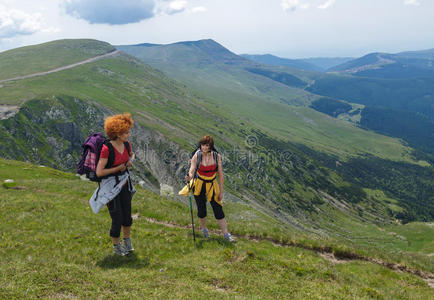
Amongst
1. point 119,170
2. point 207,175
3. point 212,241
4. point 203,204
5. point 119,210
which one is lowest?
point 212,241

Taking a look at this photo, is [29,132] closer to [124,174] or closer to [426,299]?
[124,174]

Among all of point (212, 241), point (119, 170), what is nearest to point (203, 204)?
point (212, 241)

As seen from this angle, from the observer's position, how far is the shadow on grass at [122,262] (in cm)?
1048

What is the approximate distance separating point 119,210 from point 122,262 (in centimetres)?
222

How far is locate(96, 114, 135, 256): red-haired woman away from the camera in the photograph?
9.79m

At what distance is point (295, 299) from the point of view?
362 inches

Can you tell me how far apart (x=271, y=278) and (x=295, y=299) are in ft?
4.46

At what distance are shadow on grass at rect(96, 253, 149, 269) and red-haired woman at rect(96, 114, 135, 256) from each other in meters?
0.27

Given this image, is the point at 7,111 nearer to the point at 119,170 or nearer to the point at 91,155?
the point at 91,155

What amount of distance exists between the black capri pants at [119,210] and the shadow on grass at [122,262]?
102 centimetres

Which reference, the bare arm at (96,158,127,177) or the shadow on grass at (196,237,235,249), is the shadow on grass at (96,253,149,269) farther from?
the bare arm at (96,158,127,177)

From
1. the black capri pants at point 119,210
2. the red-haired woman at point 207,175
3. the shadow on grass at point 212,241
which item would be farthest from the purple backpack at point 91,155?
the shadow on grass at point 212,241

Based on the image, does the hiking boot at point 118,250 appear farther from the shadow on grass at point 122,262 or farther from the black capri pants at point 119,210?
the black capri pants at point 119,210

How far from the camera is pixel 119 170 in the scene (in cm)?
1039
